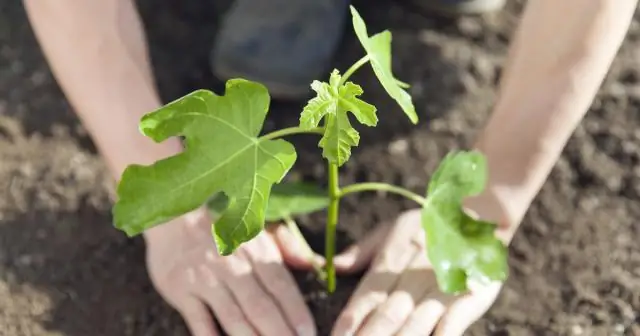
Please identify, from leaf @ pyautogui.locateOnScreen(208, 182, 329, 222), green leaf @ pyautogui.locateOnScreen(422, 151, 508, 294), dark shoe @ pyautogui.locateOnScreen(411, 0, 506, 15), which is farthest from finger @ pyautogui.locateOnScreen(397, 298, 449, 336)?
dark shoe @ pyautogui.locateOnScreen(411, 0, 506, 15)

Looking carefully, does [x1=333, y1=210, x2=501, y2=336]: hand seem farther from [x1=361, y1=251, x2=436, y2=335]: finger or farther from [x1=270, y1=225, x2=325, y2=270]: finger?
[x1=270, y1=225, x2=325, y2=270]: finger

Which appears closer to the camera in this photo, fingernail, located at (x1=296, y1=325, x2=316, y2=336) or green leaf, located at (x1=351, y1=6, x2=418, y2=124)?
green leaf, located at (x1=351, y1=6, x2=418, y2=124)

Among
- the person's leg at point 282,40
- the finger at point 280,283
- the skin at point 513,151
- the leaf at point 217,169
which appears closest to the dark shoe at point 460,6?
the person's leg at point 282,40

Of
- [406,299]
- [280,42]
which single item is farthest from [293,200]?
[280,42]

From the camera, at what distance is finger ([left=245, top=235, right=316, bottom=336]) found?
4.19 feet

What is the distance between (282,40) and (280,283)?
0.59 m

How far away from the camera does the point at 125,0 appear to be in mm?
1360

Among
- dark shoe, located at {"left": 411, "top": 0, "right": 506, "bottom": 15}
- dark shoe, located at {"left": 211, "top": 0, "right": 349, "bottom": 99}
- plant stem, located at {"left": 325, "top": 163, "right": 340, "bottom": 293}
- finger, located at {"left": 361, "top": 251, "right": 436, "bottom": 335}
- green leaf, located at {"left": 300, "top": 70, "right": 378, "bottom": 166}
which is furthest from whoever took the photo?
dark shoe, located at {"left": 411, "top": 0, "right": 506, "bottom": 15}

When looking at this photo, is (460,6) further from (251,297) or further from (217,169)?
(217,169)

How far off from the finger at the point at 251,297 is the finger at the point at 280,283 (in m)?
0.01

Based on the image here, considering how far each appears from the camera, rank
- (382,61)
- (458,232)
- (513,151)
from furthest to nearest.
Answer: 1. (513,151)
2. (458,232)
3. (382,61)

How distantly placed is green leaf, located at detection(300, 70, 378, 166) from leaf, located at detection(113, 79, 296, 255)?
2.3 inches

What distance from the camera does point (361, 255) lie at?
1.39 metres

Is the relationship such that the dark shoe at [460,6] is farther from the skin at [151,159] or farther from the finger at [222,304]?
the finger at [222,304]
